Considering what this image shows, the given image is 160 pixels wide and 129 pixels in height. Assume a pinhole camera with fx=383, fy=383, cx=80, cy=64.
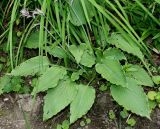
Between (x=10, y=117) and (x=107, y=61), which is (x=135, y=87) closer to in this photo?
(x=107, y=61)

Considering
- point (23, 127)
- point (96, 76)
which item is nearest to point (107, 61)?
point (96, 76)

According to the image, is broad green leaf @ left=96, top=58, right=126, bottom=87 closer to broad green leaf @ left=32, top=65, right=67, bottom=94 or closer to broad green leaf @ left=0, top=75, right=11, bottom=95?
broad green leaf @ left=32, top=65, right=67, bottom=94

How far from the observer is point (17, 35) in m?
2.96

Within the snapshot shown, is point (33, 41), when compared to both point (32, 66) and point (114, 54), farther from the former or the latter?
point (114, 54)

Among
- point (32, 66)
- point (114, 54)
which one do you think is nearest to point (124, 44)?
point (114, 54)

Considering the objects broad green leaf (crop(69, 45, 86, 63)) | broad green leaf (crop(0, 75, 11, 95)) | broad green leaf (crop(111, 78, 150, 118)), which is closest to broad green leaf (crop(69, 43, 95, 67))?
broad green leaf (crop(69, 45, 86, 63))

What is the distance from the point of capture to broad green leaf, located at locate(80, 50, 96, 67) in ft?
8.35

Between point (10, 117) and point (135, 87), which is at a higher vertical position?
point (135, 87)

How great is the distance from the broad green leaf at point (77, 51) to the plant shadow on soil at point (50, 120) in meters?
0.30

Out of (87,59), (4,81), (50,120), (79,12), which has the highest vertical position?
(79,12)

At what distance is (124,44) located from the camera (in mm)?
2641

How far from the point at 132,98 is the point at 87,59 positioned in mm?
403

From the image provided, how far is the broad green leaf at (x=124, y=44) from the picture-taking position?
2.58 metres

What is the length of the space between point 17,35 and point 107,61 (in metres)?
0.81
